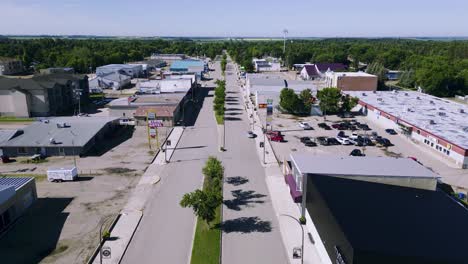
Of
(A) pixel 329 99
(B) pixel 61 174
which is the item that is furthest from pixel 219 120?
(B) pixel 61 174

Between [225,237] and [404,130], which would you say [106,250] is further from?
[404,130]

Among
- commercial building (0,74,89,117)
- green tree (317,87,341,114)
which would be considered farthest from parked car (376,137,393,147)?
commercial building (0,74,89,117)

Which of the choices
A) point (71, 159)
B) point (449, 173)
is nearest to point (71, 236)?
point (71, 159)

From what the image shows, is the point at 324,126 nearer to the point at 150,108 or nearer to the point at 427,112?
the point at 427,112

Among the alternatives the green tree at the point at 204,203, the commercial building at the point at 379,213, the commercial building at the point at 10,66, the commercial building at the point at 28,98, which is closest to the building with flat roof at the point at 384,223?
the commercial building at the point at 379,213

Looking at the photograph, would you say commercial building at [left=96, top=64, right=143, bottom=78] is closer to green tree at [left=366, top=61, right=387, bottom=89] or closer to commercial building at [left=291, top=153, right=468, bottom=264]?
green tree at [left=366, top=61, right=387, bottom=89]

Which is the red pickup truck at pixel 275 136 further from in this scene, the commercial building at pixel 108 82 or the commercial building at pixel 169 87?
the commercial building at pixel 108 82
